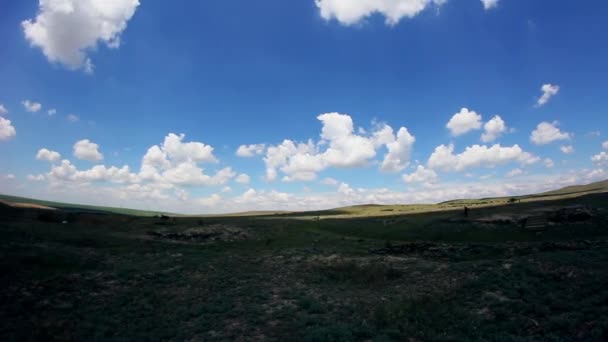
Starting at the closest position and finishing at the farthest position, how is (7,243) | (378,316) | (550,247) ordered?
(378,316)
(7,243)
(550,247)

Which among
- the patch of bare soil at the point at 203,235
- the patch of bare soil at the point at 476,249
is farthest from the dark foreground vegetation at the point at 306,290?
the patch of bare soil at the point at 203,235

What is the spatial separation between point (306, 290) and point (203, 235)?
108ft

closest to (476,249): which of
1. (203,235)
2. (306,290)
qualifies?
(306,290)

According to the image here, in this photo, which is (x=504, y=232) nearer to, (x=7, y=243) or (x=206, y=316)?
(x=206, y=316)

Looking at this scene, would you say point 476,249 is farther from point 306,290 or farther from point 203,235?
point 203,235

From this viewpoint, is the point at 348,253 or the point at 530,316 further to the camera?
the point at 348,253

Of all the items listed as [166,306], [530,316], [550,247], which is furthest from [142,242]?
[550,247]

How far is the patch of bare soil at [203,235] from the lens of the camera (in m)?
48.3

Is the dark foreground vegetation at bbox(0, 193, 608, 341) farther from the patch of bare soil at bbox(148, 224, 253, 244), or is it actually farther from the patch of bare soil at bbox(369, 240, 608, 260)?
the patch of bare soil at bbox(148, 224, 253, 244)

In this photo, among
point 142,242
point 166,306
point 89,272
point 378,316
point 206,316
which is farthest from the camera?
point 142,242

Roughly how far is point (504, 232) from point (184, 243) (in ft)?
155

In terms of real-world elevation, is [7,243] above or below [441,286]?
above

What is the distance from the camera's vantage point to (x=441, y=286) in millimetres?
21547

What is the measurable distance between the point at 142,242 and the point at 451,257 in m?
39.7
